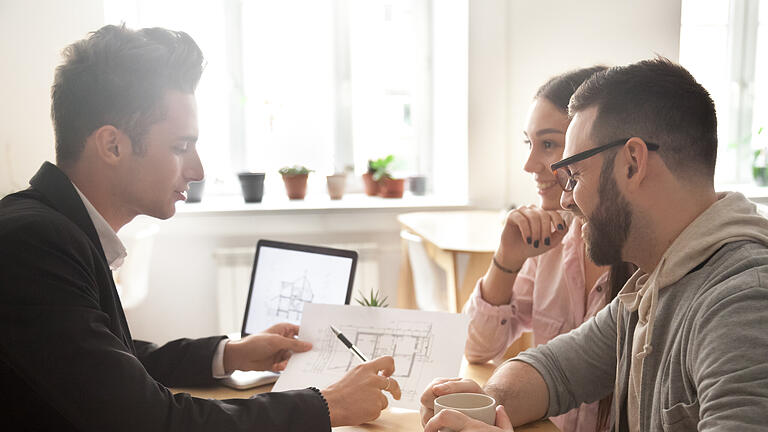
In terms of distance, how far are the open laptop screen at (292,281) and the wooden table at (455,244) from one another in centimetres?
80

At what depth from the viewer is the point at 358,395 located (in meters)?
1.24

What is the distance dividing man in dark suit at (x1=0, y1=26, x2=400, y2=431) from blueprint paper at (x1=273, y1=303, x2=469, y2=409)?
0.16 feet

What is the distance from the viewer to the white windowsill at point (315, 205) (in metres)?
3.58

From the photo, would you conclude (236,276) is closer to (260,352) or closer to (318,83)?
(318,83)

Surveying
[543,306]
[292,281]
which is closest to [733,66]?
[543,306]

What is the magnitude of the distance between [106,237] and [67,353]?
14.5 inches

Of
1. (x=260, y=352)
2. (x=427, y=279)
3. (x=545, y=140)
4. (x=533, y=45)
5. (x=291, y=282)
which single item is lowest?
(x=427, y=279)

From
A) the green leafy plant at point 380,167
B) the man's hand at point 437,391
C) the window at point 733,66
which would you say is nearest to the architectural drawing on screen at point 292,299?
the man's hand at point 437,391

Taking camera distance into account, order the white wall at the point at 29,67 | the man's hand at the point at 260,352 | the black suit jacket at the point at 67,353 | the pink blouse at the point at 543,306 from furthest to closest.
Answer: the white wall at the point at 29,67
the pink blouse at the point at 543,306
the man's hand at the point at 260,352
the black suit jacket at the point at 67,353

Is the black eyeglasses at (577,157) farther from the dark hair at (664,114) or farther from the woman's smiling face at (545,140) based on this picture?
the woman's smiling face at (545,140)

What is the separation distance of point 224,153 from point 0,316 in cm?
309

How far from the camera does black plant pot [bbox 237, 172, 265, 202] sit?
3.72 meters

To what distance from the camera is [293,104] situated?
3.98 m

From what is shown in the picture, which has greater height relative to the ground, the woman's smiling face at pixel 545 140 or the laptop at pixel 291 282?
the woman's smiling face at pixel 545 140
